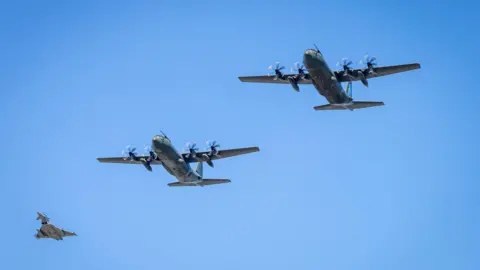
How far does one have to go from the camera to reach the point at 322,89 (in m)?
92.0

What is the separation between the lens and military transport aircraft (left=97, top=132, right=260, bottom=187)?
91.4 metres

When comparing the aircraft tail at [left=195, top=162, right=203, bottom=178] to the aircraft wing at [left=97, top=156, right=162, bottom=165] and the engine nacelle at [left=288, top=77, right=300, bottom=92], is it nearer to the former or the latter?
the aircraft wing at [left=97, top=156, right=162, bottom=165]

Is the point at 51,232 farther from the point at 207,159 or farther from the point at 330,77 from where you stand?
the point at 330,77

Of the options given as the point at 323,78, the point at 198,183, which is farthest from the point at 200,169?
the point at 323,78

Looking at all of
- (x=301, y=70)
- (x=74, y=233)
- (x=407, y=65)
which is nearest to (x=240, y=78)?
(x=301, y=70)

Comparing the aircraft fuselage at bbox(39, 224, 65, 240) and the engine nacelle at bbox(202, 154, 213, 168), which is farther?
the aircraft fuselage at bbox(39, 224, 65, 240)

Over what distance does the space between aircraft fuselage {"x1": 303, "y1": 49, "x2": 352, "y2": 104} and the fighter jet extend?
40723mm

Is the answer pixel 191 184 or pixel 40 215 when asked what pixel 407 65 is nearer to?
pixel 191 184

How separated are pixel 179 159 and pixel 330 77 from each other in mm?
22296

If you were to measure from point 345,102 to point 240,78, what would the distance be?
1541 centimetres

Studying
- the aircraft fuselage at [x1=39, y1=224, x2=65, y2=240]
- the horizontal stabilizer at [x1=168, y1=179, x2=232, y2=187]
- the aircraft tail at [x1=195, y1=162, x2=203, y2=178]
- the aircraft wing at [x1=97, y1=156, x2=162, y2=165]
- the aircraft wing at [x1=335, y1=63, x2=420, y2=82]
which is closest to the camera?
the aircraft wing at [x1=335, y1=63, x2=420, y2=82]

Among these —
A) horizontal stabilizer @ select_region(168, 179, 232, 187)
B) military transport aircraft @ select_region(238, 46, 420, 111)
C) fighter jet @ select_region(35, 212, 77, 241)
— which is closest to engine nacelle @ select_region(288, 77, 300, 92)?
military transport aircraft @ select_region(238, 46, 420, 111)

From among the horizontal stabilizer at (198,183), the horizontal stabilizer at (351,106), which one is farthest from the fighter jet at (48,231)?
the horizontal stabilizer at (351,106)

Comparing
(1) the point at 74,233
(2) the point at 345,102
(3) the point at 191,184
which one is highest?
(2) the point at 345,102
